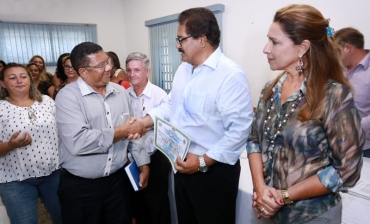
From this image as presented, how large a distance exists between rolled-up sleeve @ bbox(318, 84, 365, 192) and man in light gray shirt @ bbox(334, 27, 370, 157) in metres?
1.37

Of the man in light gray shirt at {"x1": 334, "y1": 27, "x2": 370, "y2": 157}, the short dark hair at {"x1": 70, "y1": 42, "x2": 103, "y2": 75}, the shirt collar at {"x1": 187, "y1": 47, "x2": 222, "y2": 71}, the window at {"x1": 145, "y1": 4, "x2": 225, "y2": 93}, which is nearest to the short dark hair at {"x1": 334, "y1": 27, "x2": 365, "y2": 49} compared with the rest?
the man in light gray shirt at {"x1": 334, "y1": 27, "x2": 370, "y2": 157}

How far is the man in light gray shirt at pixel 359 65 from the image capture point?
2035 millimetres

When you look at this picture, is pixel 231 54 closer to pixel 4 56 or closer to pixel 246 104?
pixel 246 104

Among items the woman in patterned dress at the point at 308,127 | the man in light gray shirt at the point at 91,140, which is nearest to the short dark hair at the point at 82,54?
the man in light gray shirt at the point at 91,140

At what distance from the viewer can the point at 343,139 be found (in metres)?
0.86

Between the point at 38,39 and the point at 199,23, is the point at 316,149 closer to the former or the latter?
the point at 199,23

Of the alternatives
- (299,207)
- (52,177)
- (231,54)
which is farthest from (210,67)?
(231,54)

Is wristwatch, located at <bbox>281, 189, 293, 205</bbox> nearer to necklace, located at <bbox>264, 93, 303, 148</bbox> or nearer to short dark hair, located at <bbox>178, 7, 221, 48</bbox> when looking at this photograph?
necklace, located at <bbox>264, 93, 303, 148</bbox>

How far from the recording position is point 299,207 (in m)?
0.97

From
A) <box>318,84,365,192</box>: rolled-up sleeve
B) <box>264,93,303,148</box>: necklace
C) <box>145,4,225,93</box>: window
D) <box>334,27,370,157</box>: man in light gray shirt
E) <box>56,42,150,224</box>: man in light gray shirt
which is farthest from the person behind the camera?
<box>145,4,225,93</box>: window

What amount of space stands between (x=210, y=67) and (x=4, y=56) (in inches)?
182

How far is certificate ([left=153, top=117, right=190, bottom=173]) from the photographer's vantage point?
4.17 ft

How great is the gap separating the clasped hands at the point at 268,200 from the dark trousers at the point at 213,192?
315mm

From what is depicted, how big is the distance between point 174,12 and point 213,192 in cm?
350
